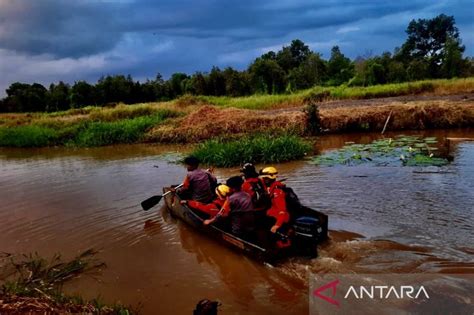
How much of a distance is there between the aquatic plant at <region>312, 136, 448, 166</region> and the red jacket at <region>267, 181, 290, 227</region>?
7.12 meters

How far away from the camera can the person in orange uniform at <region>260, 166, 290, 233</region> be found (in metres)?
7.12

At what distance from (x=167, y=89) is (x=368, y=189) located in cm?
4011

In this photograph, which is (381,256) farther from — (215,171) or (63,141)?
(63,141)

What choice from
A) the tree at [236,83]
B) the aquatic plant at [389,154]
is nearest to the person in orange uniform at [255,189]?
the aquatic plant at [389,154]

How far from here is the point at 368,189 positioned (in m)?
11.0

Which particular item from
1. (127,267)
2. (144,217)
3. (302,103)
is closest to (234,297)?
(127,267)

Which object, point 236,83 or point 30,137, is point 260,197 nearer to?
point 30,137

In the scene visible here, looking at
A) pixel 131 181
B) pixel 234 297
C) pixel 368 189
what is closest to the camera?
pixel 234 297

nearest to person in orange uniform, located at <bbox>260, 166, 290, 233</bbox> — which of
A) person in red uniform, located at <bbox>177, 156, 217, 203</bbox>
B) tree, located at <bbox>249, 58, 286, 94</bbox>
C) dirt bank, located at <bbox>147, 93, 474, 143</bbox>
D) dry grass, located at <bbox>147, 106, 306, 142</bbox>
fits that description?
person in red uniform, located at <bbox>177, 156, 217, 203</bbox>

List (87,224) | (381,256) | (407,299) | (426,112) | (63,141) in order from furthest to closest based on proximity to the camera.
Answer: (63,141)
(426,112)
(87,224)
(381,256)
(407,299)

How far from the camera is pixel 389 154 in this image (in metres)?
14.8

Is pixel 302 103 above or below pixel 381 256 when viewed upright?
above

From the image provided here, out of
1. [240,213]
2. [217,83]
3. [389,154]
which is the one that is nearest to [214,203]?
[240,213]

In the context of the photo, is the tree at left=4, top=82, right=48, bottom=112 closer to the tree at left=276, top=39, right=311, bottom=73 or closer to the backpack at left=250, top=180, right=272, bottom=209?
the tree at left=276, top=39, right=311, bottom=73
